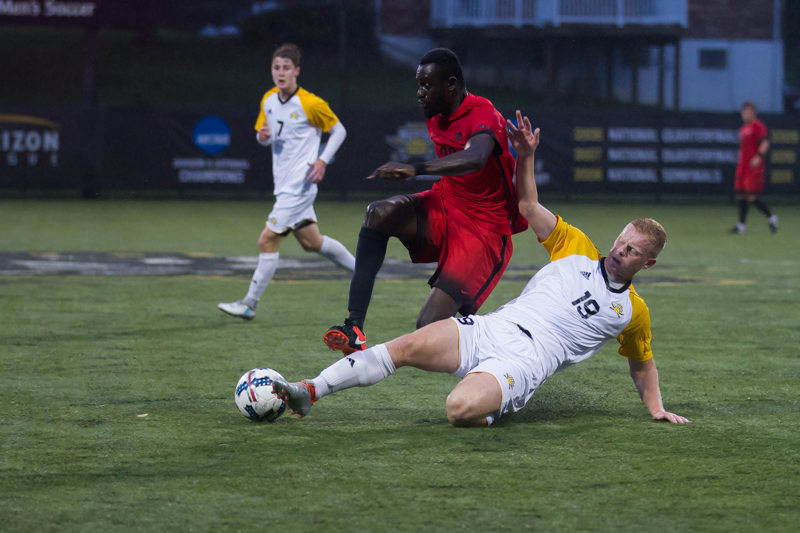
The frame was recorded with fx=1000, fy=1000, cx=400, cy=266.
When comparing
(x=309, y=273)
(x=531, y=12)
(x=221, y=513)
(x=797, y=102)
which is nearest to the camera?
(x=221, y=513)

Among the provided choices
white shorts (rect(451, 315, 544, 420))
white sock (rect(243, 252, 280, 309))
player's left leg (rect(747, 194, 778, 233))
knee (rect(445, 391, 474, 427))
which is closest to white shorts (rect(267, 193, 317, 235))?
white sock (rect(243, 252, 280, 309))

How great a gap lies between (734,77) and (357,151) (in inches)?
851

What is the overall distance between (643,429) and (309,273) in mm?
7042

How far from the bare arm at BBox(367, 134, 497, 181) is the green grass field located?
3.99ft

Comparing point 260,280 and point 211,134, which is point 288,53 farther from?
point 211,134

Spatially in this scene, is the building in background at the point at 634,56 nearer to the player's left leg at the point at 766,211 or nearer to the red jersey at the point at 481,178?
the player's left leg at the point at 766,211

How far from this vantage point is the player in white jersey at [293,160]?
816 cm

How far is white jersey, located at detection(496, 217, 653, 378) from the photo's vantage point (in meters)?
4.91

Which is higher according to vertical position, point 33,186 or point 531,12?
point 531,12

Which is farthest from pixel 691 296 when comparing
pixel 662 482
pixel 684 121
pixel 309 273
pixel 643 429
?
pixel 684 121

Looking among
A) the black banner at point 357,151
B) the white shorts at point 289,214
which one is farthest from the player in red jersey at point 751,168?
the white shorts at point 289,214

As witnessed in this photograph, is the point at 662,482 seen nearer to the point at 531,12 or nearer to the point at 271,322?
the point at 271,322

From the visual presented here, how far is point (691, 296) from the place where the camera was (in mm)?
9852

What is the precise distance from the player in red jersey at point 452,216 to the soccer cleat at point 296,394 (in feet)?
1.68
